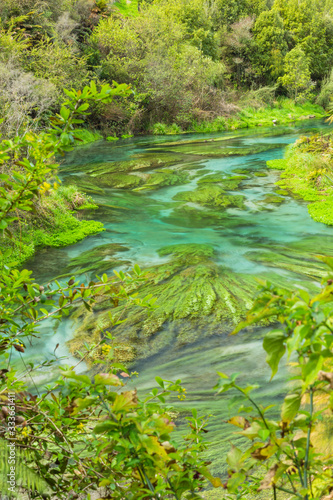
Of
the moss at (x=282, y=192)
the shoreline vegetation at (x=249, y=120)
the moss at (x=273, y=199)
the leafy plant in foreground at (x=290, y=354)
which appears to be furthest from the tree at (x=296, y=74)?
the leafy plant in foreground at (x=290, y=354)

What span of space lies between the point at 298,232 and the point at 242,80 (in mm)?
33145

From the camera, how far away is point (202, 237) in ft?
27.5

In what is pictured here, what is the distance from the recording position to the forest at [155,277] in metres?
1.16

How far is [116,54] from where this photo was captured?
2625cm

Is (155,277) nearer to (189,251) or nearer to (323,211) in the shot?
(189,251)

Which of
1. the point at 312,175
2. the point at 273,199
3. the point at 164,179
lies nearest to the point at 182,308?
the point at 273,199

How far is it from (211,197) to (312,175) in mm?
3064

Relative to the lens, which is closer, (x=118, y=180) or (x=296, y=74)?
(x=118, y=180)

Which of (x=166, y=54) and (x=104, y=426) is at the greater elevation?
(x=166, y=54)

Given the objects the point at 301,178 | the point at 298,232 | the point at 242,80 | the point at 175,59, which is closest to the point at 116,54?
the point at 175,59

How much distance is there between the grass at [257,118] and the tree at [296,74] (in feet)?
3.77

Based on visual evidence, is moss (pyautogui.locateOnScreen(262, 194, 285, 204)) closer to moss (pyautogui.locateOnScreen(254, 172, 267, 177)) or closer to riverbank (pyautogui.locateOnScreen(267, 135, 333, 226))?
riverbank (pyautogui.locateOnScreen(267, 135, 333, 226))

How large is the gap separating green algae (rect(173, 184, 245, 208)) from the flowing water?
0.08 m

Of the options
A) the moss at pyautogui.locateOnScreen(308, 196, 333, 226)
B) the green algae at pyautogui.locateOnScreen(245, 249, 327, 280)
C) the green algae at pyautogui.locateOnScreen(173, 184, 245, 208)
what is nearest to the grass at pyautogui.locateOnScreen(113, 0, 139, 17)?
the green algae at pyautogui.locateOnScreen(173, 184, 245, 208)
